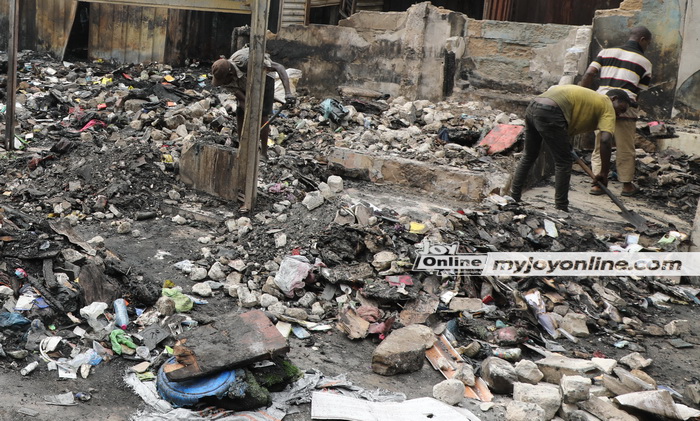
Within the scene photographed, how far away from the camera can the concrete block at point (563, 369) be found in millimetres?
4082

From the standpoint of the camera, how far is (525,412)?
12.0 feet

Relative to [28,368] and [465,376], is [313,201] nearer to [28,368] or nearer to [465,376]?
[465,376]

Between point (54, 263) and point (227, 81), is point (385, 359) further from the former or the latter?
point (227, 81)

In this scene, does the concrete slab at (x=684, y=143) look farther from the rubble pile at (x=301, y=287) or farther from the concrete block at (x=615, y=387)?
the concrete block at (x=615, y=387)

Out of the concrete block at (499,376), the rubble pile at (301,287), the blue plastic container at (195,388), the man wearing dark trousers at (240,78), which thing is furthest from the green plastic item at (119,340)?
the man wearing dark trousers at (240,78)

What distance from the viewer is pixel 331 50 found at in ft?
35.4

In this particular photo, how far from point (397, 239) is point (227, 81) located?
2397 millimetres

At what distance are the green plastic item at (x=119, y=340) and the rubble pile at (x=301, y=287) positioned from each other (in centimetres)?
1

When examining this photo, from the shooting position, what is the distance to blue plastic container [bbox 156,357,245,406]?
3498 mm

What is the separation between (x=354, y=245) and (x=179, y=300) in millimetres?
1382

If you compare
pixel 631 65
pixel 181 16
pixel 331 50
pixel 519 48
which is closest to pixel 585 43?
pixel 519 48

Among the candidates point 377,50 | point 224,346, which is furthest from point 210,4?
point 377,50

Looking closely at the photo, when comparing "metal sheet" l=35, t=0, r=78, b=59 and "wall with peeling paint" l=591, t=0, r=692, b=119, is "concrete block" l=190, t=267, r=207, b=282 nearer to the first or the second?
"wall with peeling paint" l=591, t=0, r=692, b=119

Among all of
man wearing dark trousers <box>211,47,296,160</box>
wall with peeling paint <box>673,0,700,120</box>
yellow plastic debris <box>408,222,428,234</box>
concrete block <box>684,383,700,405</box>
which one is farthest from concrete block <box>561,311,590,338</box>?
wall with peeling paint <box>673,0,700,120</box>
